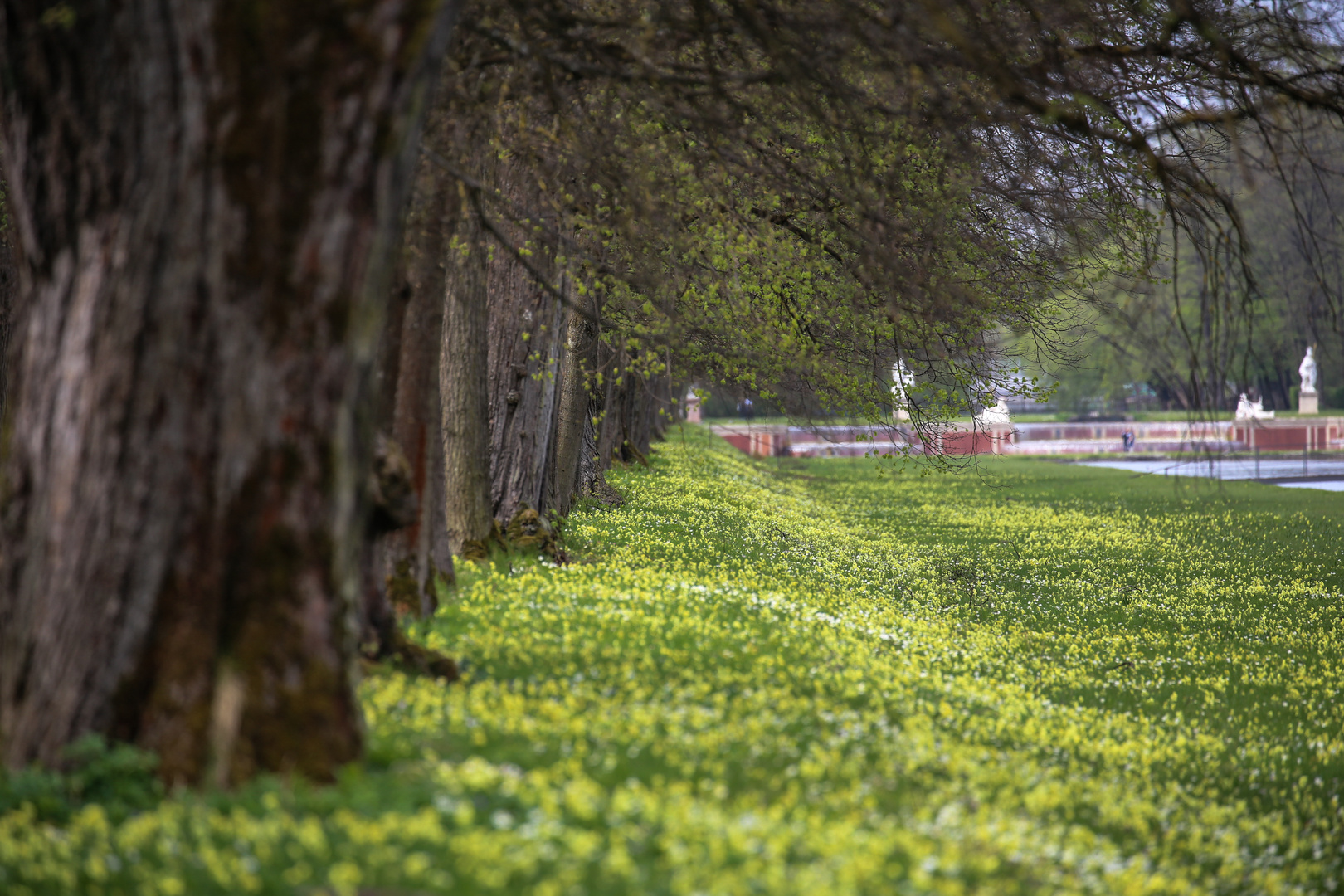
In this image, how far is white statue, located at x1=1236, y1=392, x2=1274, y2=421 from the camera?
253 inches

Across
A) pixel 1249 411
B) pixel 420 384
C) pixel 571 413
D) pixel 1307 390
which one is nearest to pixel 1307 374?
pixel 1307 390

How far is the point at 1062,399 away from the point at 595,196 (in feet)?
313

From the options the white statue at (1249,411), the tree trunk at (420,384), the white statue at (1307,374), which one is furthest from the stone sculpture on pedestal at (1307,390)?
the tree trunk at (420,384)

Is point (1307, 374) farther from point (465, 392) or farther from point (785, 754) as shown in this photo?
point (785, 754)

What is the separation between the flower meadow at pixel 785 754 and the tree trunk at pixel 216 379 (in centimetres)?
44

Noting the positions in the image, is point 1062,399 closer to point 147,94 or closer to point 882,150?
point 882,150

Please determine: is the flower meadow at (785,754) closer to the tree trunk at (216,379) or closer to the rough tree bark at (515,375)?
the tree trunk at (216,379)

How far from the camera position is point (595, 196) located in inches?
427

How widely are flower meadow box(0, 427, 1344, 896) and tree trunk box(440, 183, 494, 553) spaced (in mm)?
726

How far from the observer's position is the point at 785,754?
5.95m

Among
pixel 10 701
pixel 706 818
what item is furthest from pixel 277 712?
pixel 706 818

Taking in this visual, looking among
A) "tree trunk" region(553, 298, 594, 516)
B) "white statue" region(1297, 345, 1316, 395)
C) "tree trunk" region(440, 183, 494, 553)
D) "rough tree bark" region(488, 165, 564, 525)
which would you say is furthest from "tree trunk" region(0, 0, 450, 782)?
→ "white statue" region(1297, 345, 1316, 395)

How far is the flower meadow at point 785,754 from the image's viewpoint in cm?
409

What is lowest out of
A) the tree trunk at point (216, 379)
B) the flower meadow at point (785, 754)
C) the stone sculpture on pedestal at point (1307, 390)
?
the flower meadow at point (785, 754)
